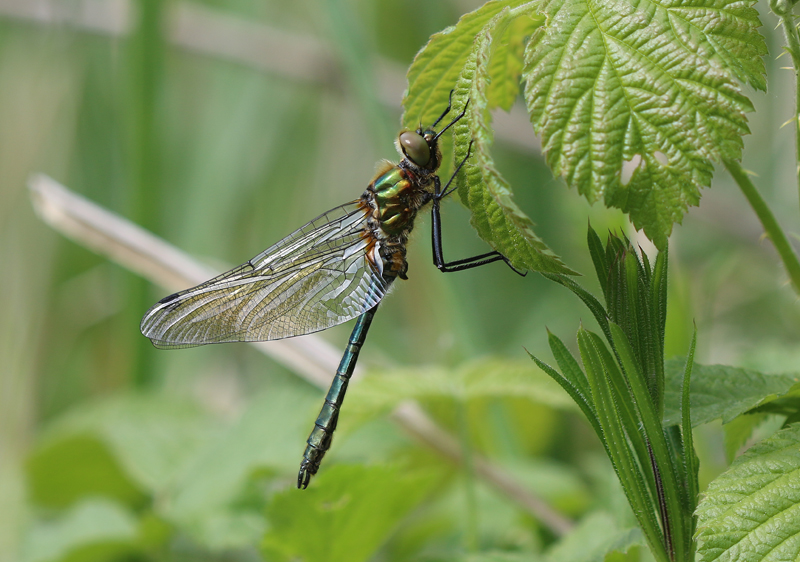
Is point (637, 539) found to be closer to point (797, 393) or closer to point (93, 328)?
point (797, 393)

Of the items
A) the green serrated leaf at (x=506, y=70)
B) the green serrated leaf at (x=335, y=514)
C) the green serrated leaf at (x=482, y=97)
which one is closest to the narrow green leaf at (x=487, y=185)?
the green serrated leaf at (x=482, y=97)

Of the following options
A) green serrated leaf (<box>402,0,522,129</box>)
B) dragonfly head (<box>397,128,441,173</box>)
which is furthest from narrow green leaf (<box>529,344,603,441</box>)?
dragonfly head (<box>397,128,441,173</box>)

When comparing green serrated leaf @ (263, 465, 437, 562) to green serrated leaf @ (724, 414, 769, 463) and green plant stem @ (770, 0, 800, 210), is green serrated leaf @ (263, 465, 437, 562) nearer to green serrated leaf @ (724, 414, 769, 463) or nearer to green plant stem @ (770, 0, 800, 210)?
green serrated leaf @ (724, 414, 769, 463)

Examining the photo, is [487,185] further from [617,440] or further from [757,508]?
[757,508]

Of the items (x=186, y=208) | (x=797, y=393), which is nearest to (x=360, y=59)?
(x=186, y=208)

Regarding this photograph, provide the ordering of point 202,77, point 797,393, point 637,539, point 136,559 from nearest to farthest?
point 797,393
point 637,539
point 136,559
point 202,77

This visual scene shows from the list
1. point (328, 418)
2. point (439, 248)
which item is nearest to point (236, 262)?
point (439, 248)

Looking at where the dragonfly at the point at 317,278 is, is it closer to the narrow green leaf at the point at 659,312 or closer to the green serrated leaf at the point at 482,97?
the green serrated leaf at the point at 482,97
